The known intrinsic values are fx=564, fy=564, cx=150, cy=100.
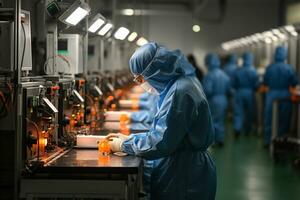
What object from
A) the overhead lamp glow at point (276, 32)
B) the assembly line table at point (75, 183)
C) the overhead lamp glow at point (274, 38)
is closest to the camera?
the assembly line table at point (75, 183)

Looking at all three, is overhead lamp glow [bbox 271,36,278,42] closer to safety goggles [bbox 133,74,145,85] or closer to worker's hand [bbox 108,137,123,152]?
safety goggles [bbox 133,74,145,85]

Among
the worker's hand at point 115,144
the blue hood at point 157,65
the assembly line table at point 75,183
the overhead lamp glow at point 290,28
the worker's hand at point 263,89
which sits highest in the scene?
the overhead lamp glow at point 290,28

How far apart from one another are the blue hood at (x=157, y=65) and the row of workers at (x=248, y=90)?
18.6 feet

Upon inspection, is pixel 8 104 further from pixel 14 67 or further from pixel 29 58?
pixel 29 58

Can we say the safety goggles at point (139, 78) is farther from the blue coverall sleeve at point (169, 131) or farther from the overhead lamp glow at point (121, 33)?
the overhead lamp glow at point (121, 33)

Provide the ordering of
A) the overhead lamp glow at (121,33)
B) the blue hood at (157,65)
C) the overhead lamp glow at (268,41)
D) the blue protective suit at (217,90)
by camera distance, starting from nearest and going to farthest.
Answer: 1. the blue hood at (157,65)
2. the overhead lamp glow at (121,33)
3. the blue protective suit at (217,90)
4. the overhead lamp glow at (268,41)

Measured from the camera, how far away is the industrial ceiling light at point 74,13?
4.14 metres

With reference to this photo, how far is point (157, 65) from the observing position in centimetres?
377

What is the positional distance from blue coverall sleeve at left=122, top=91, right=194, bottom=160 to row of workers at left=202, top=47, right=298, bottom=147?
5.85 metres

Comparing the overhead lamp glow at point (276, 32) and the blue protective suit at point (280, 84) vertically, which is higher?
the overhead lamp glow at point (276, 32)

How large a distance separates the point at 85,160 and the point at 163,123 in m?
0.56

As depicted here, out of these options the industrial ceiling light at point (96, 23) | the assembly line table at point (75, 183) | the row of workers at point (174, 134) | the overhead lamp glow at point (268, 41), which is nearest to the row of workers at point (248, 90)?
the overhead lamp glow at point (268, 41)

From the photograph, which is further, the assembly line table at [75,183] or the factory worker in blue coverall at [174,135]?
the factory worker in blue coverall at [174,135]

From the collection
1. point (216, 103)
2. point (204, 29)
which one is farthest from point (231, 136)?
point (204, 29)
